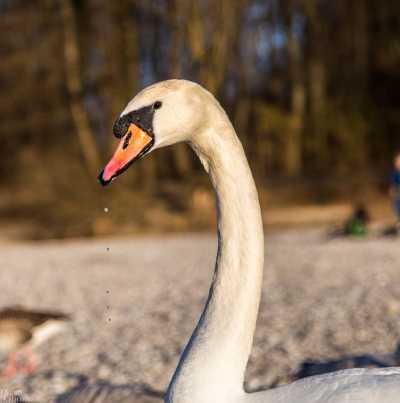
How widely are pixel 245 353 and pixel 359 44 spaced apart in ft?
115

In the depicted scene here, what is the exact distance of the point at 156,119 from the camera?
274 cm

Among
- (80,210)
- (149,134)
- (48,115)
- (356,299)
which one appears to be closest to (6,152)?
(48,115)

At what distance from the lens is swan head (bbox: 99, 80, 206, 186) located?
271 centimetres

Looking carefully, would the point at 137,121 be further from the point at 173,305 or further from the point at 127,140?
the point at 173,305

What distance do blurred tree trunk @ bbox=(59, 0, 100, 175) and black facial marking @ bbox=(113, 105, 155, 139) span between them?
22492 millimetres

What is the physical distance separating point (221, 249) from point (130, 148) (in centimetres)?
53

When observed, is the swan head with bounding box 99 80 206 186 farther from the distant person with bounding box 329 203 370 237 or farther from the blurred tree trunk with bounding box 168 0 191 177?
the blurred tree trunk with bounding box 168 0 191 177

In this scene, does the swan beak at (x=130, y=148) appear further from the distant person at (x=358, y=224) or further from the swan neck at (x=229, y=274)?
the distant person at (x=358, y=224)

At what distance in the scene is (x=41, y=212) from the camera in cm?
2375

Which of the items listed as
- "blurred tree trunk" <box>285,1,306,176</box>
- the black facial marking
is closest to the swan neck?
the black facial marking

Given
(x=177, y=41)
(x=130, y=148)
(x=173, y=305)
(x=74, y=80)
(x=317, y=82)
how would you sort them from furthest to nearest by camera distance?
(x=317, y=82), (x=74, y=80), (x=177, y=41), (x=173, y=305), (x=130, y=148)

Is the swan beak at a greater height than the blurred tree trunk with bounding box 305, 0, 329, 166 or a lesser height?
greater

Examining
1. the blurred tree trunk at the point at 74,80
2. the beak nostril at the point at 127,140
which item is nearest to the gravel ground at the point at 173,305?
the beak nostril at the point at 127,140

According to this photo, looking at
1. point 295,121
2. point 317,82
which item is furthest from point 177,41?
point 317,82
